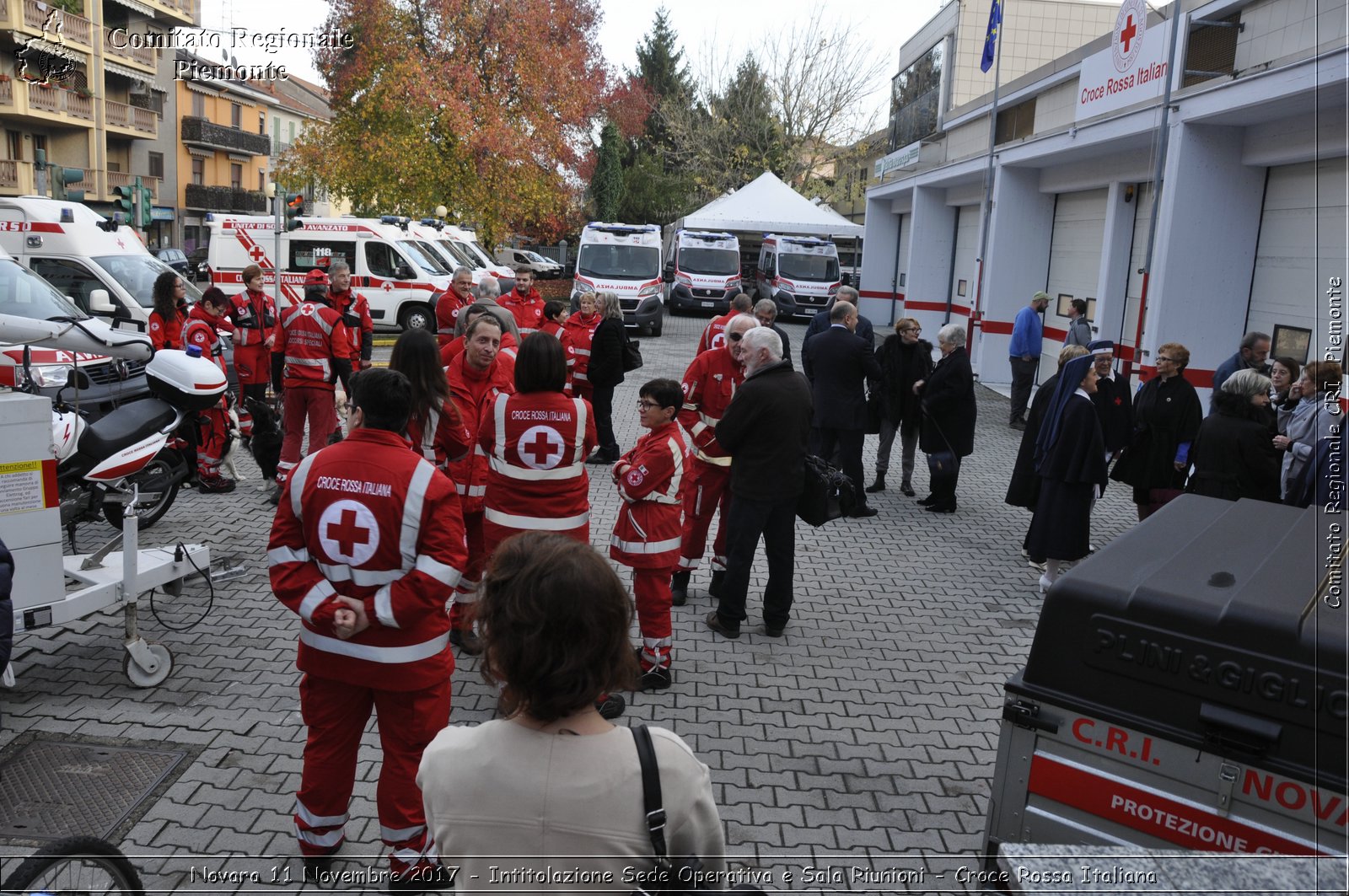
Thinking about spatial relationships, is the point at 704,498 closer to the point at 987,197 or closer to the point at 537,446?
the point at 537,446

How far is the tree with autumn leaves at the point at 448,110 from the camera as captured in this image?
2661 centimetres

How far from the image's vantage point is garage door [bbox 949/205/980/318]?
2200cm

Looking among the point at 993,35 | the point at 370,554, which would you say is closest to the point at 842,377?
the point at 370,554

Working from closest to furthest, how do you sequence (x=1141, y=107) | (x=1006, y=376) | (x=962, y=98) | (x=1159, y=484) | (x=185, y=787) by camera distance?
(x=185, y=787) → (x=1159, y=484) → (x=1141, y=107) → (x=1006, y=376) → (x=962, y=98)

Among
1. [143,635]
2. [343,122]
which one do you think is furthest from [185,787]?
[343,122]

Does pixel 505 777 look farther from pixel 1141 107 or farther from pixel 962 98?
pixel 962 98

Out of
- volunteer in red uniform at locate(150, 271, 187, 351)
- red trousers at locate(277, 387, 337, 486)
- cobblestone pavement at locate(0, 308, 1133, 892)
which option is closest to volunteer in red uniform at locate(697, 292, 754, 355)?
cobblestone pavement at locate(0, 308, 1133, 892)

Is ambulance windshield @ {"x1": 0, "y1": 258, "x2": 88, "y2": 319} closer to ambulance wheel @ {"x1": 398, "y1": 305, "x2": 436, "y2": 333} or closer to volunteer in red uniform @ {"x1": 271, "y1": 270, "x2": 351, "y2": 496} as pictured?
volunteer in red uniform @ {"x1": 271, "y1": 270, "x2": 351, "y2": 496}

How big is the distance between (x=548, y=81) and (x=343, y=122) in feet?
19.2

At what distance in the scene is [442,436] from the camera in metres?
5.70

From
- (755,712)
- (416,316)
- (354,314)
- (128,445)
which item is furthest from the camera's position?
(416,316)

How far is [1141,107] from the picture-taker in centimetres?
1214

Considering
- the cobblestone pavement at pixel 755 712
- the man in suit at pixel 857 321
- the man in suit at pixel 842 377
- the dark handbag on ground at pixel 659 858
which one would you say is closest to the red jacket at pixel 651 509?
the cobblestone pavement at pixel 755 712

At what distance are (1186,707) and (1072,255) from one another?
15436 mm
